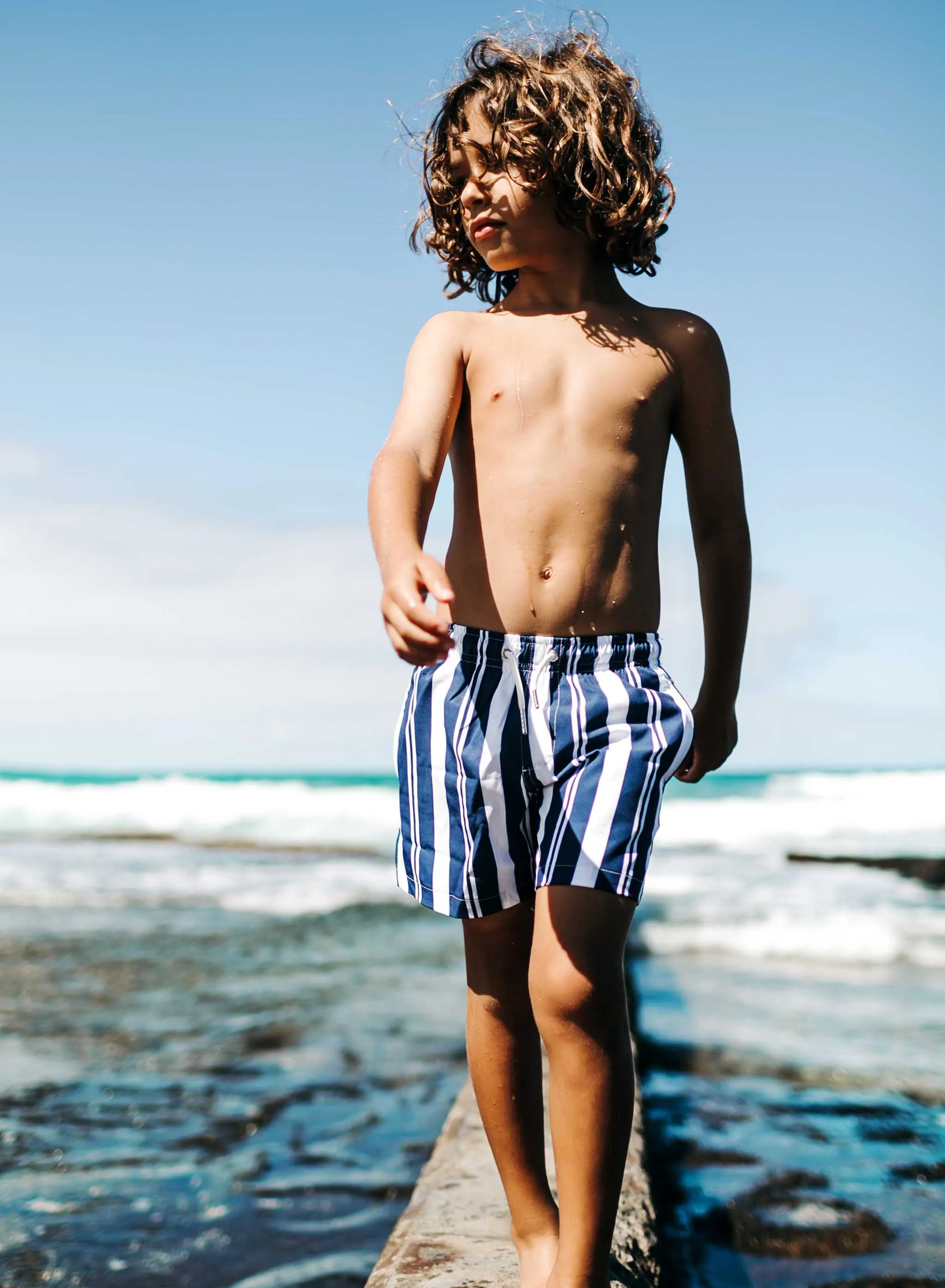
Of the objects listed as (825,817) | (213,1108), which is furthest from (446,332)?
(825,817)

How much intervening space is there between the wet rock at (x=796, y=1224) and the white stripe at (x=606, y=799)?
Result: 158 centimetres

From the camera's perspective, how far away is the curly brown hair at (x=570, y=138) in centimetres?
198

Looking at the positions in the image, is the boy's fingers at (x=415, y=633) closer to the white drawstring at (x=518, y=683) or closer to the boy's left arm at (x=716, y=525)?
the white drawstring at (x=518, y=683)

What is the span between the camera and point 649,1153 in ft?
10.3

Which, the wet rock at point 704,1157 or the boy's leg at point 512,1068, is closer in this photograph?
the boy's leg at point 512,1068

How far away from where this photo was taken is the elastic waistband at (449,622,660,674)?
1.83 metres

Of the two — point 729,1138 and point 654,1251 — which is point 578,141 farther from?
point 729,1138

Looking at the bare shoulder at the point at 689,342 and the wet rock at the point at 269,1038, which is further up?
the bare shoulder at the point at 689,342

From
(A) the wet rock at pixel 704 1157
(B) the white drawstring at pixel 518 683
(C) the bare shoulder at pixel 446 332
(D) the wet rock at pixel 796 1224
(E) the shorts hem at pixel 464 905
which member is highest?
(C) the bare shoulder at pixel 446 332

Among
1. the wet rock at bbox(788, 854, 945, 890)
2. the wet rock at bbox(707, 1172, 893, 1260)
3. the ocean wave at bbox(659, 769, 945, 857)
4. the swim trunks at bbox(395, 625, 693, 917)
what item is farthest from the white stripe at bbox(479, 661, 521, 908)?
the ocean wave at bbox(659, 769, 945, 857)

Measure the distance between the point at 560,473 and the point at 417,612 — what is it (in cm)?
57

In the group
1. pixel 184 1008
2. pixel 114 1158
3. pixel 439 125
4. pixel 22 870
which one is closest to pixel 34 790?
pixel 22 870

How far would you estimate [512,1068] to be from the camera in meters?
1.89

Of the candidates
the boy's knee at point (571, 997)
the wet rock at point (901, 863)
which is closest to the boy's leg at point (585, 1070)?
the boy's knee at point (571, 997)
